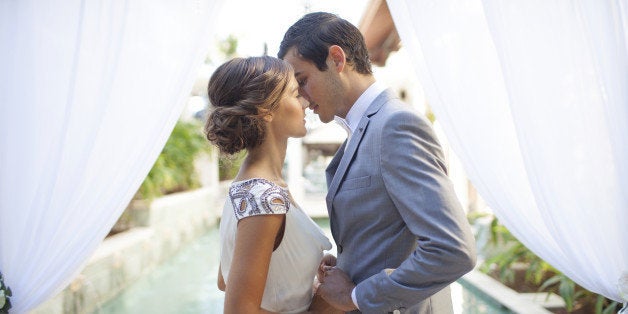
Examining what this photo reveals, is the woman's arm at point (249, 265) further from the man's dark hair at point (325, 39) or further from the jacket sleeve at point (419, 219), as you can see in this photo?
the man's dark hair at point (325, 39)

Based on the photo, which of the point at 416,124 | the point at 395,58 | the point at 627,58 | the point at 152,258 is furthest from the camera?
the point at 395,58

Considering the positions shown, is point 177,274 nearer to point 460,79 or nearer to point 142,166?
point 142,166

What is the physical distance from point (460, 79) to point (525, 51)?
238 millimetres

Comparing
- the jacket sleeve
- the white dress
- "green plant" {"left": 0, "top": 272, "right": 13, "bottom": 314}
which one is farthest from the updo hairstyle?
"green plant" {"left": 0, "top": 272, "right": 13, "bottom": 314}

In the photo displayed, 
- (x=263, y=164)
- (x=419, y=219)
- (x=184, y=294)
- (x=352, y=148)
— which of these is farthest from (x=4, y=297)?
(x=184, y=294)

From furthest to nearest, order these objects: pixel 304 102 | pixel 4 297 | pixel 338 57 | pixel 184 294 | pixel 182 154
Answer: pixel 182 154, pixel 184 294, pixel 4 297, pixel 304 102, pixel 338 57

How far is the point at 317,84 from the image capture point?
1588 millimetres

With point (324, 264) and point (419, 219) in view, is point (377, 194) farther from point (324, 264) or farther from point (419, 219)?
point (324, 264)

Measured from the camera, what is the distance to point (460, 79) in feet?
6.47

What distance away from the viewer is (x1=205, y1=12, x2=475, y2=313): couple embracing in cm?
120

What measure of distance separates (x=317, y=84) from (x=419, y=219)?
22.7 inches

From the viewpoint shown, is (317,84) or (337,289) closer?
(337,289)

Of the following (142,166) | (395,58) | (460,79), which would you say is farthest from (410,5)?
(395,58)

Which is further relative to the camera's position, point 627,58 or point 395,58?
point 395,58
